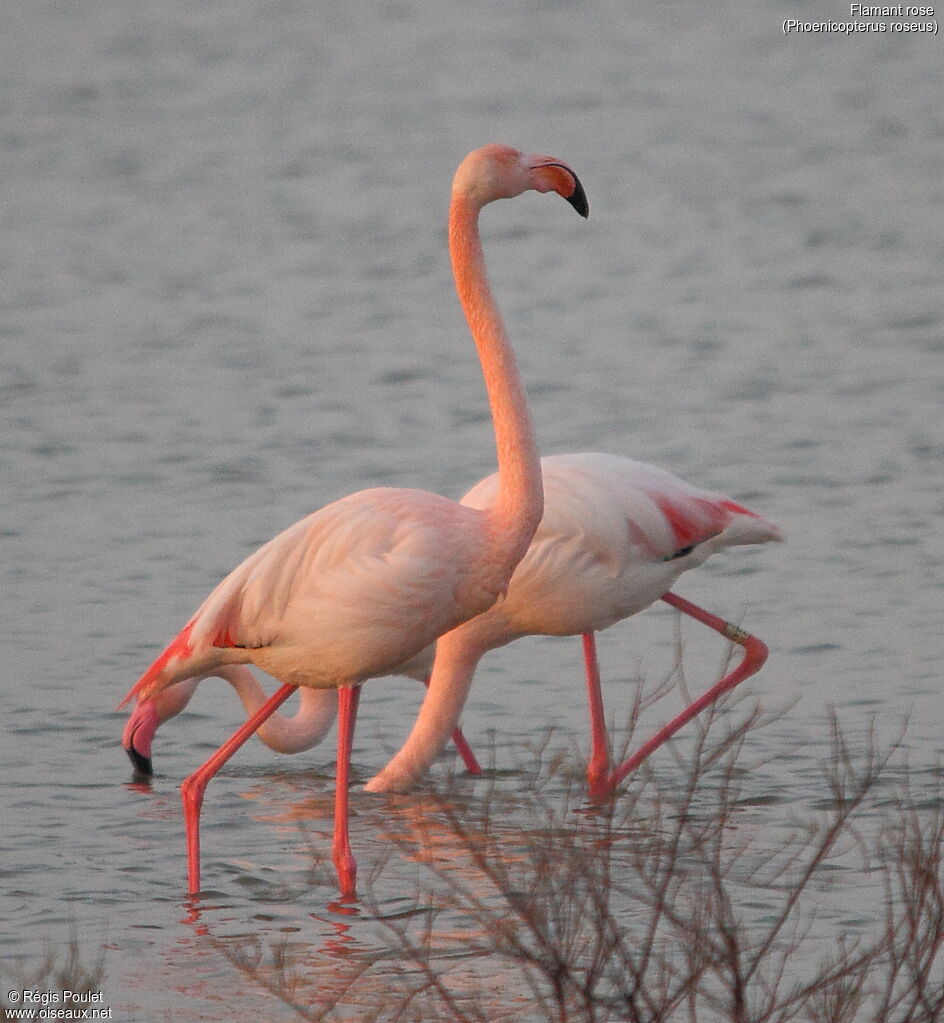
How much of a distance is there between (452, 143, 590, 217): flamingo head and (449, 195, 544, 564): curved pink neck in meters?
0.04

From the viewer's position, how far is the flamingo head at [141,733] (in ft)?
22.5

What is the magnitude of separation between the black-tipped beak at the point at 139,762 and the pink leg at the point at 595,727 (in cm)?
138

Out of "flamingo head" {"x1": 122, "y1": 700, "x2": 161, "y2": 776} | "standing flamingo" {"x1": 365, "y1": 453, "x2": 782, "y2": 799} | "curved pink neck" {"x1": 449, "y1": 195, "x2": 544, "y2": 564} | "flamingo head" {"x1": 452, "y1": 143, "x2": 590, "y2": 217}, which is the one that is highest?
"flamingo head" {"x1": 452, "y1": 143, "x2": 590, "y2": 217}

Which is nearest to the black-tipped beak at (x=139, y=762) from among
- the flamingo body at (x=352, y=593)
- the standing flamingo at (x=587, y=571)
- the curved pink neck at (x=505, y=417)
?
the standing flamingo at (x=587, y=571)

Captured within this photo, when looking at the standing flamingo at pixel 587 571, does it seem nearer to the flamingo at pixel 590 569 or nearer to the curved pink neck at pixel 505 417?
the flamingo at pixel 590 569

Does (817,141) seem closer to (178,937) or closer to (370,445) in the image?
(370,445)

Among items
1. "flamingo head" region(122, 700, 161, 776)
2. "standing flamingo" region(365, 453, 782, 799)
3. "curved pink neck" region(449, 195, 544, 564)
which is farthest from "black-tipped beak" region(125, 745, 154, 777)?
"curved pink neck" region(449, 195, 544, 564)

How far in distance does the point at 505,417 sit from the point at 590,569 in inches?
52.2

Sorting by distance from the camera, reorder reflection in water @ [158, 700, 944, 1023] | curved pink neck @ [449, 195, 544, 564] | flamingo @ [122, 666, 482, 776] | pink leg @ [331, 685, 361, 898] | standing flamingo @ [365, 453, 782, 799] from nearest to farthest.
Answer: reflection in water @ [158, 700, 944, 1023] → curved pink neck @ [449, 195, 544, 564] → pink leg @ [331, 685, 361, 898] → standing flamingo @ [365, 453, 782, 799] → flamingo @ [122, 666, 482, 776]

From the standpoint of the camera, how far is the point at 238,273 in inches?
568

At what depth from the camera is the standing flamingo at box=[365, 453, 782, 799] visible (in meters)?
6.62

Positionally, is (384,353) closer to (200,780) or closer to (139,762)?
(139,762)

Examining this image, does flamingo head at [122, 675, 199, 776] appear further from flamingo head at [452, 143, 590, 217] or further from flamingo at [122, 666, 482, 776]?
flamingo head at [452, 143, 590, 217]

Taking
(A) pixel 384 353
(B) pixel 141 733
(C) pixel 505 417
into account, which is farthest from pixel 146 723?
(A) pixel 384 353
